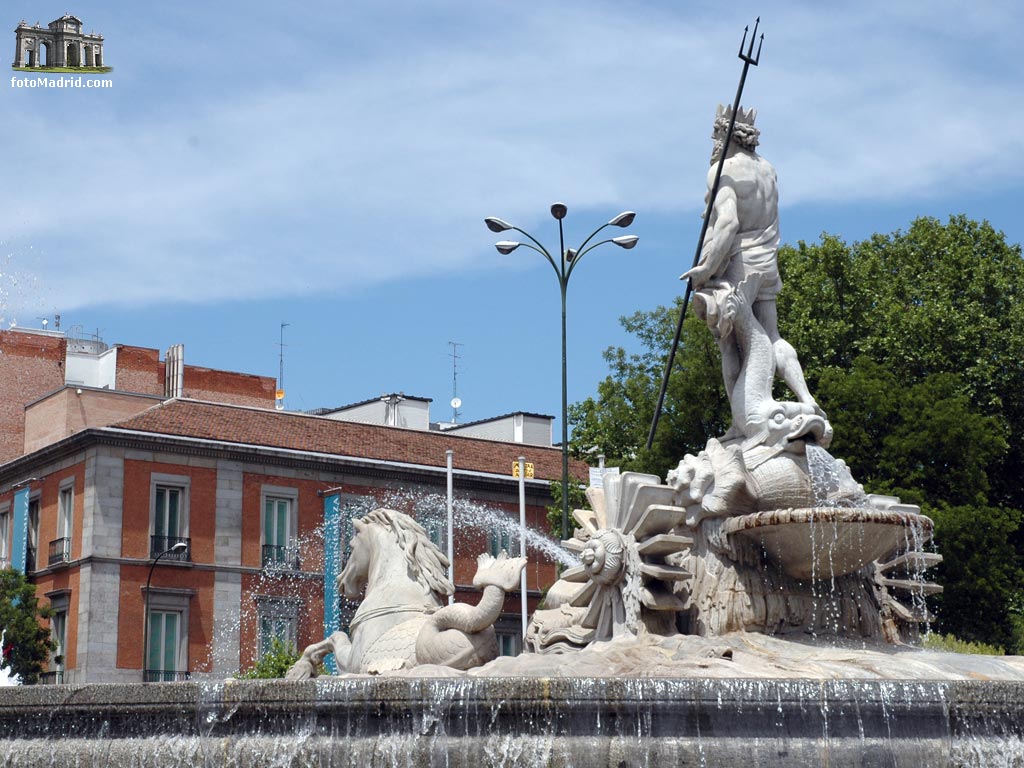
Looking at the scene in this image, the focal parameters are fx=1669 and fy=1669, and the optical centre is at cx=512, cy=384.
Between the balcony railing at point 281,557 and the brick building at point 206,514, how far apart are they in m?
0.05

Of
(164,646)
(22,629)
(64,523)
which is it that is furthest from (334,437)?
(22,629)

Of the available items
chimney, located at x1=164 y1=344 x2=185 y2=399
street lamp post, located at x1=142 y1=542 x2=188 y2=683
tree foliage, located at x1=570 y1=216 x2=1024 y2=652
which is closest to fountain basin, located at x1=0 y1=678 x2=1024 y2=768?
tree foliage, located at x1=570 y1=216 x2=1024 y2=652

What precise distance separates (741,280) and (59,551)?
37548mm

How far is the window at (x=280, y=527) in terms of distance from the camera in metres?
50.2

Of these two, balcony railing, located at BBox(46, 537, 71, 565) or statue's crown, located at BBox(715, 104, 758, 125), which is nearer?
statue's crown, located at BBox(715, 104, 758, 125)

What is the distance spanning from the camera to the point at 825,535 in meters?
13.5

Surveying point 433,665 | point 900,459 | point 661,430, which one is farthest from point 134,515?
point 433,665

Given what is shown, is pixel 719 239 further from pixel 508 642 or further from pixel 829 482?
pixel 508 642

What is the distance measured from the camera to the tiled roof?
50.3 metres

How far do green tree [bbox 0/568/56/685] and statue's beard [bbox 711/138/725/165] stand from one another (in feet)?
109

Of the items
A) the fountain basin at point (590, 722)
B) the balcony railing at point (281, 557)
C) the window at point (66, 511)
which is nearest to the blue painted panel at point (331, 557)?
the balcony railing at point (281, 557)

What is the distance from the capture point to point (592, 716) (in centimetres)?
1004

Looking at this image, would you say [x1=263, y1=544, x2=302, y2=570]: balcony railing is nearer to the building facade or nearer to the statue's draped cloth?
the building facade

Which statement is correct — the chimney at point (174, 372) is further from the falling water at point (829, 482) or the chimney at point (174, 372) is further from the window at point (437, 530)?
the falling water at point (829, 482)
